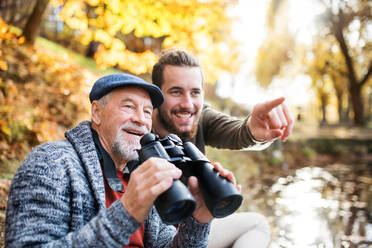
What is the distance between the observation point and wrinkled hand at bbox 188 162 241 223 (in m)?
1.23

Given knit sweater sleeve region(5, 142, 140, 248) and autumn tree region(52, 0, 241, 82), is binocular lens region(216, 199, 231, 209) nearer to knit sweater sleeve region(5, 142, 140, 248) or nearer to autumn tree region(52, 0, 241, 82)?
knit sweater sleeve region(5, 142, 140, 248)

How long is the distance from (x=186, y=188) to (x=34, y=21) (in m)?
6.29

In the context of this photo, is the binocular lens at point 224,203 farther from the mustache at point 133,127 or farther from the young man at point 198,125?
the young man at point 198,125

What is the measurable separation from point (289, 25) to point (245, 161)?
926 centimetres

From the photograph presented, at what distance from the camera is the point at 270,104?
5.52 ft

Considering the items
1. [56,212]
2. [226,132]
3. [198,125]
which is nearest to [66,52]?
[198,125]

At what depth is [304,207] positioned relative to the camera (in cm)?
558

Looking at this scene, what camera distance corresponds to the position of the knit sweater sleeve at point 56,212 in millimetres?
1101

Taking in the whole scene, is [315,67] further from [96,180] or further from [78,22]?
[96,180]

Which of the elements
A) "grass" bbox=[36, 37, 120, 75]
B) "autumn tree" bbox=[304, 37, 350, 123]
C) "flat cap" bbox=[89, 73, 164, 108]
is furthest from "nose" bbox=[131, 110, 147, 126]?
"autumn tree" bbox=[304, 37, 350, 123]

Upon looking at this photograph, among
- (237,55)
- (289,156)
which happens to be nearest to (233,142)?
(237,55)

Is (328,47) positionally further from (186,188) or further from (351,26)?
(186,188)

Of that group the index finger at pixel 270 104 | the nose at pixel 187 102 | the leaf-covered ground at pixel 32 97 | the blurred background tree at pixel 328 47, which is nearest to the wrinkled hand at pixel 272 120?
the index finger at pixel 270 104

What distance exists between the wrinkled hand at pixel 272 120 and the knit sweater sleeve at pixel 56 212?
100cm
